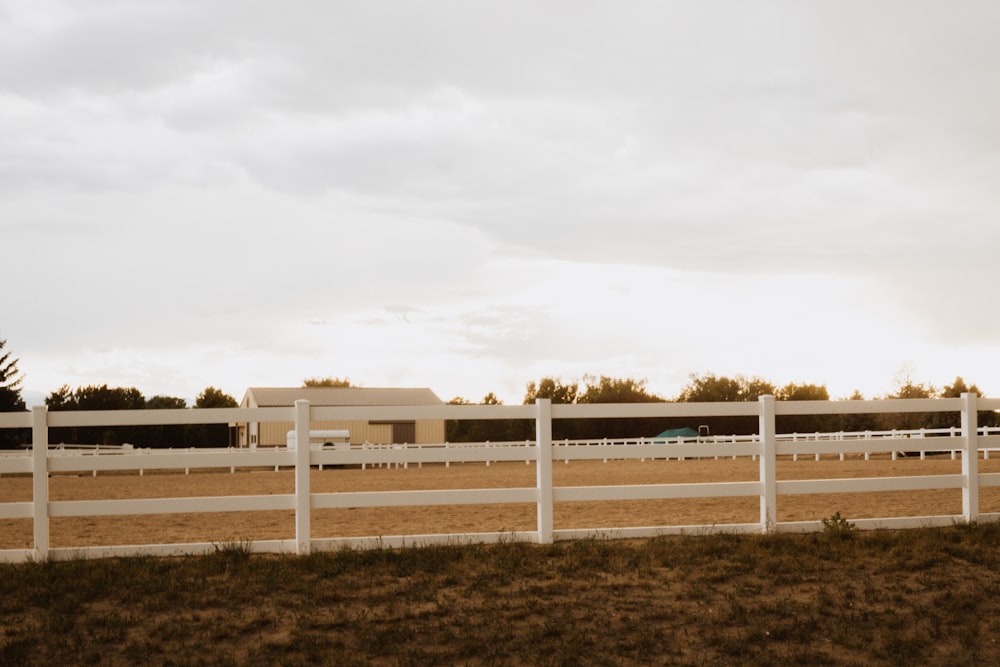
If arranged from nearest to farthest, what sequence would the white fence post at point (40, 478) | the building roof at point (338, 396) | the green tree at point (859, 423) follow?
1. the white fence post at point (40, 478)
2. the green tree at point (859, 423)
3. the building roof at point (338, 396)

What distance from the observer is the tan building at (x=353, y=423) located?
61.0 m

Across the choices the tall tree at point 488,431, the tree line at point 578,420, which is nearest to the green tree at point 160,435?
the tree line at point 578,420

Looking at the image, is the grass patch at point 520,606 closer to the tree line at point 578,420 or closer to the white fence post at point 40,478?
the white fence post at point 40,478

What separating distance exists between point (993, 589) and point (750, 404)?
3149 millimetres

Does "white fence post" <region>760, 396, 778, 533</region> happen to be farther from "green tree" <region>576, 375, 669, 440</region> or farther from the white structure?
"green tree" <region>576, 375, 669, 440</region>

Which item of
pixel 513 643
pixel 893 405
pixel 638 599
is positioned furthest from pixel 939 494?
pixel 513 643

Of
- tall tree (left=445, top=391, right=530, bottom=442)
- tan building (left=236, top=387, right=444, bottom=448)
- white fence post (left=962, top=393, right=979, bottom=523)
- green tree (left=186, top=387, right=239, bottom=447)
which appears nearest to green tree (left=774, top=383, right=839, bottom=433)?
tall tree (left=445, top=391, right=530, bottom=442)

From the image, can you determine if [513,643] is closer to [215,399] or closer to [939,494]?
Answer: [939,494]

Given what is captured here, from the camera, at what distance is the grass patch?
812 cm

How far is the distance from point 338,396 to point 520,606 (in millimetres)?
60752

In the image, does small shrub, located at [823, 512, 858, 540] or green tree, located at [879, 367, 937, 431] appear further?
green tree, located at [879, 367, 937, 431]

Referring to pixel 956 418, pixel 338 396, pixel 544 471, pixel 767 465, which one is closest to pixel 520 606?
pixel 544 471

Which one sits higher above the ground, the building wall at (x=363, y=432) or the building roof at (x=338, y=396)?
the building roof at (x=338, y=396)

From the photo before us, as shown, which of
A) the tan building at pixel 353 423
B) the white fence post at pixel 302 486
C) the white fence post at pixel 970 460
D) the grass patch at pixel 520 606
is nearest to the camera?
the grass patch at pixel 520 606
